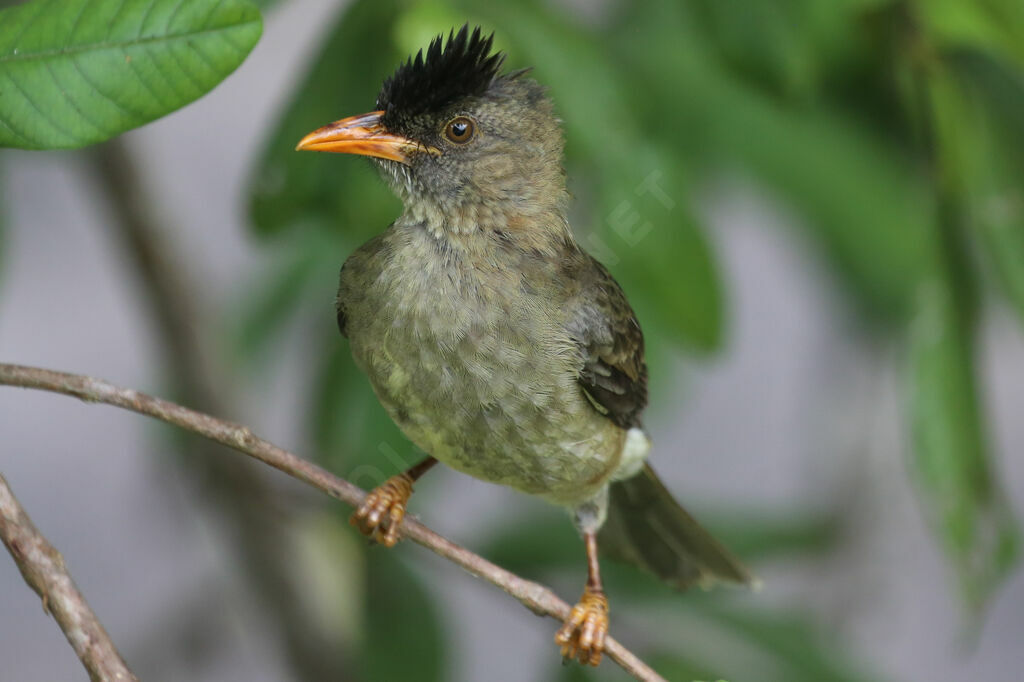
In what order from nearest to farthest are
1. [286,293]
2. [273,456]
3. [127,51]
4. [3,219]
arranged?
[127,51] → [273,456] → [3,219] → [286,293]

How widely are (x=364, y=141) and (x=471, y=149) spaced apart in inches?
11.1

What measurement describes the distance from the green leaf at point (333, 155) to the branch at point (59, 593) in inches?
48.7

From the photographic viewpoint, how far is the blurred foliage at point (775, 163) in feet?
9.02

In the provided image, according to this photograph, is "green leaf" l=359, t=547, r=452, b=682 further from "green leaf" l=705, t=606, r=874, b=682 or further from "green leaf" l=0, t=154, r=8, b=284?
"green leaf" l=0, t=154, r=8, b=284

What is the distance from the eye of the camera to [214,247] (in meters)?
6.81

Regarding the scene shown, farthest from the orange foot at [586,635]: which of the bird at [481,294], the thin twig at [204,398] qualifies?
the thin twig at [204,398]

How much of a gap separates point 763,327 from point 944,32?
4.75m

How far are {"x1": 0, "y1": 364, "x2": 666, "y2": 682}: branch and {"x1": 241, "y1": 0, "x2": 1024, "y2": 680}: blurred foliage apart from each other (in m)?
0.89

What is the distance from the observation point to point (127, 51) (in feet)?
6.29

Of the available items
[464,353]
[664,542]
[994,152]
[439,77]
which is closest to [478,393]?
[464,353]

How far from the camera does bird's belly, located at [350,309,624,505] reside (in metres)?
2.51

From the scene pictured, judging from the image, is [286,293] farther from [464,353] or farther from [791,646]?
[791,646]

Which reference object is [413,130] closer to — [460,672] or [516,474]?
[516,474]

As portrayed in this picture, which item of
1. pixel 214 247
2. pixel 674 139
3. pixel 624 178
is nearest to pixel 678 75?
pixel 674 139
